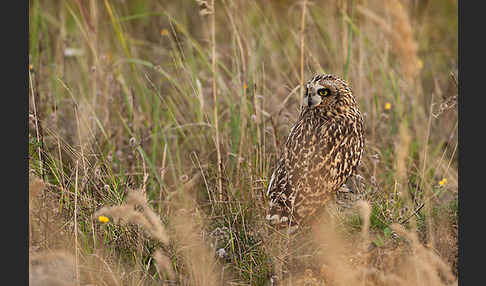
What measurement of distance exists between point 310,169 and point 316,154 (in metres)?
0.11

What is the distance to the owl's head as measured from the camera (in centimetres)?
424

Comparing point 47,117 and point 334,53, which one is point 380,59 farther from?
point 47,117

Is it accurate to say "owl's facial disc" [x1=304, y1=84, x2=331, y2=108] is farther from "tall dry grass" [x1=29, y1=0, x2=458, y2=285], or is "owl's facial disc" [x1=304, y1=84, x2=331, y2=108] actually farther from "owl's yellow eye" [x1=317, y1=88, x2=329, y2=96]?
"tall dry grass" [x1=29, y1=0, x2=458, y2=285]

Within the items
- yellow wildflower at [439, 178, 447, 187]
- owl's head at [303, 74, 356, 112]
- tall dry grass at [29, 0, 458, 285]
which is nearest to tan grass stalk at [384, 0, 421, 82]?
tall dry grass at [29, 0, 458, 285]

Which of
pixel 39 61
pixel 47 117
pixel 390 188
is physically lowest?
pixel 390 188

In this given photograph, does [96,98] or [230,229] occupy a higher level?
[96,98]

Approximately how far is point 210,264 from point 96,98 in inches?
101

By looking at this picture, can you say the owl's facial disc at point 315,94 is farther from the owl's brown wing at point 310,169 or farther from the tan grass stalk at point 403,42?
the tan grass stalk at point 403,42

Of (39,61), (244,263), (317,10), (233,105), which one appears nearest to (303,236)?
(244,263)

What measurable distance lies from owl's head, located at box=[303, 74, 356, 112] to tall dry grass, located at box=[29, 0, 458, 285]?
1.33ft

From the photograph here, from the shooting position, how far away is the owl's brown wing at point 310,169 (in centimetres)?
409

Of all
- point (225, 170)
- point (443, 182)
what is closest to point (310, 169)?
point (225, 170)

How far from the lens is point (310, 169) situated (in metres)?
4.14

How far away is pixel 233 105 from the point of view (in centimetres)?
518
